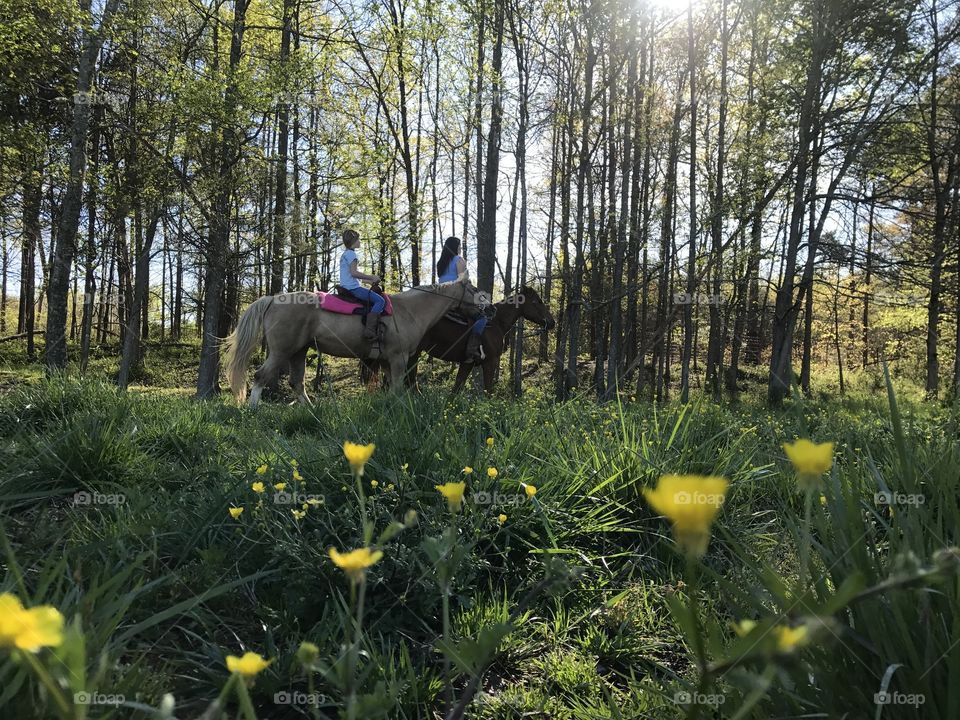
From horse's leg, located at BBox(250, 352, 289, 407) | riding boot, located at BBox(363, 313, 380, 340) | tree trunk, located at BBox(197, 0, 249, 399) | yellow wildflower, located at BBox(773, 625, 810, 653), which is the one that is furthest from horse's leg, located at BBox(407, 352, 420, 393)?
tree trunk, located at BBox(197, 0, 249, 399)

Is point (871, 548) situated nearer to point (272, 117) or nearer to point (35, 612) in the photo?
point (35, 612)

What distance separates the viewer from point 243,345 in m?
7.75

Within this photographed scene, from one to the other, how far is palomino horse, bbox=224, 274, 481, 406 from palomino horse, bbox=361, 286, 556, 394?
2.20ft

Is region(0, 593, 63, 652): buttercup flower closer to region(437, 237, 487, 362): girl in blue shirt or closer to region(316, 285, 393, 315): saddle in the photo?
region(316, 285, 393, 315): saddle

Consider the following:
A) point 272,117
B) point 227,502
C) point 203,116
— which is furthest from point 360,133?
point 227,502

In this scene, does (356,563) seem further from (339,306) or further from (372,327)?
(339,306)

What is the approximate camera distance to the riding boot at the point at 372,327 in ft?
25.8

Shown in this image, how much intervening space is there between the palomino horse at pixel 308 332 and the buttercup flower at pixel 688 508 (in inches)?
291

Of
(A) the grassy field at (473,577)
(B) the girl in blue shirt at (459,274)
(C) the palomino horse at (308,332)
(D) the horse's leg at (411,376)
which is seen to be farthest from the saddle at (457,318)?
(A) the grassy field at (473,577)

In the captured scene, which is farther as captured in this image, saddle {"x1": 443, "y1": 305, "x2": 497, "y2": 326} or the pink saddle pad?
saddle {"x1": 443, "y1": 305, "x2": 497, "y2": 326}

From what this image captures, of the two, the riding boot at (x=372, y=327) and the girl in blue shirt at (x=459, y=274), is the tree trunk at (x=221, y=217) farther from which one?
the girl in blue shirt at (x=459, y=274)

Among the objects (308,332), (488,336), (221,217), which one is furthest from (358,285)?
(221,217)

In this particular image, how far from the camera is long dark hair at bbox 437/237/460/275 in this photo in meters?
9.67

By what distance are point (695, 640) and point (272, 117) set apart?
14654 mm
